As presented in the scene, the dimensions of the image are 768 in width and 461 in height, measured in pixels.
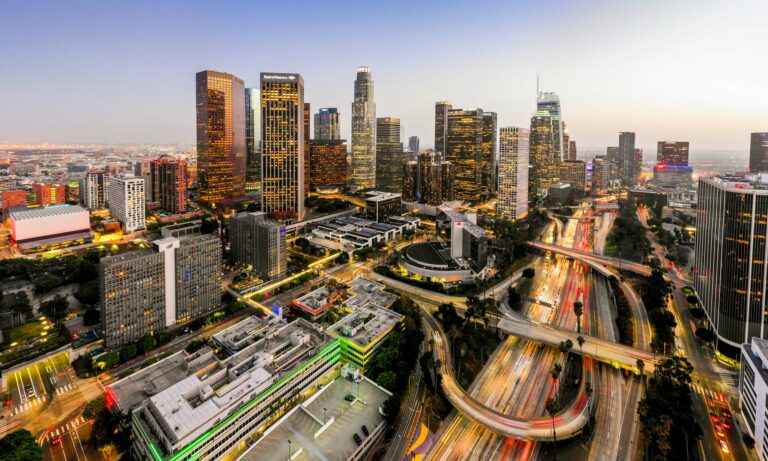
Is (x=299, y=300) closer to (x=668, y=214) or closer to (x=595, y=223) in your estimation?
(x=595, y=223)

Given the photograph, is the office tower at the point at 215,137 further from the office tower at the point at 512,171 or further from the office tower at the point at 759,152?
the office tower at the point at 759,152

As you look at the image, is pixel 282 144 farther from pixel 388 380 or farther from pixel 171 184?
pixel 388 380

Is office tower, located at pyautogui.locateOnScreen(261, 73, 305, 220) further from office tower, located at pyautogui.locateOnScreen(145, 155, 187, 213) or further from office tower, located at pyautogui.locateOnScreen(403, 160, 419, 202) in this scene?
office tower, located at pyautogui.locateOnScreen(403, 160, 419, 202)

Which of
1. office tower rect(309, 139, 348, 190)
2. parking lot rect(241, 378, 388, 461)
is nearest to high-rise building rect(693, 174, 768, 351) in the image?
parking lot rect(241, 378, 388, 461)

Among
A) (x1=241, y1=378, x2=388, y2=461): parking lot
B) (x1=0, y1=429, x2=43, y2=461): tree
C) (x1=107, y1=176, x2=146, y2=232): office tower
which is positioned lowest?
(x1=241, y1=378, x2=388, y2=461): parking lot

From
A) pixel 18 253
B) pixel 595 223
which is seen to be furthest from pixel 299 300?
pixel 595 223

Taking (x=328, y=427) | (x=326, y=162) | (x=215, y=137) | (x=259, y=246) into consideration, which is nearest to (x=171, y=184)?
(x=215, y=137)

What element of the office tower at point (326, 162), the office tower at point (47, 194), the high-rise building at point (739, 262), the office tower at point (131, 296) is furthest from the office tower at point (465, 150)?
the office tower at point (47, 194)

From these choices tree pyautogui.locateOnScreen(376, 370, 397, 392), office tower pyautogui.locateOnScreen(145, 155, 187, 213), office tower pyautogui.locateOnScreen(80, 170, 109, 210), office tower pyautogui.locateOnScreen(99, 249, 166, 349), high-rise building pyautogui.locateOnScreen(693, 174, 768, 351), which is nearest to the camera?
tree pyautogui.locateOnScreen(376, 370, 397, 392)
